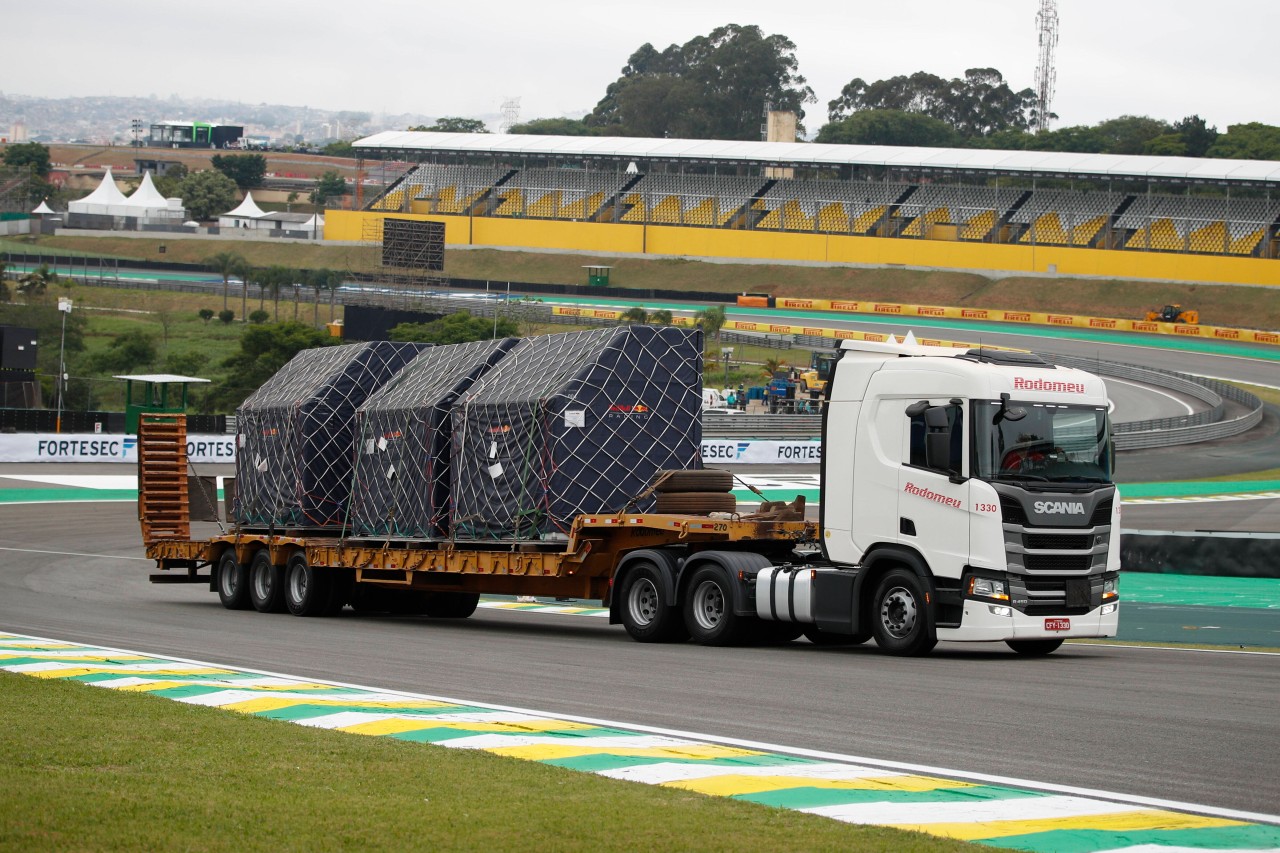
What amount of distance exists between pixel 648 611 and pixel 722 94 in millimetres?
180615

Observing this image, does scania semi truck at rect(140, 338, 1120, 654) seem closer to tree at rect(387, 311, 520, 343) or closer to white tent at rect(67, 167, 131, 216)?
tree at rect(387, 311, 520, 343)

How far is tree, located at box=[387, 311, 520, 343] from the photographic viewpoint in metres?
72.2

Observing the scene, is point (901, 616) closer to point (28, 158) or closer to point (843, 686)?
point (843, 686)

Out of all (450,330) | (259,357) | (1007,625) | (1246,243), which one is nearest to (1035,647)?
(1007,625)

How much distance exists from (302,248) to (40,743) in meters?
119

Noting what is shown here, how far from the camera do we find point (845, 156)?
10762cm

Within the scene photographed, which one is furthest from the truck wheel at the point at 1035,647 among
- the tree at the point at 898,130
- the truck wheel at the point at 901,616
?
the tree at the point at 898,130

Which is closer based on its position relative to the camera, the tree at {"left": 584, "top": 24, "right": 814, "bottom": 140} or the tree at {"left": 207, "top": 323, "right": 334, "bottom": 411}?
the tree at {"left": 207, "top": 323, "right": 334, "bottom": 411}

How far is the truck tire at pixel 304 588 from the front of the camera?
871 inches

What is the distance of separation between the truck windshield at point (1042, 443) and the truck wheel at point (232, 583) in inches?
510

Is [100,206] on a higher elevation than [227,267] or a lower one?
higher

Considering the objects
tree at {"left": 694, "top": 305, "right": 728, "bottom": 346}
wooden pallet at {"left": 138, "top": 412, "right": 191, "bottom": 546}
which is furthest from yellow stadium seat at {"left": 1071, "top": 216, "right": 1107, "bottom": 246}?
wooden pallet at {"left": 138, "top": 412, "right": 191, "bottom": 546}

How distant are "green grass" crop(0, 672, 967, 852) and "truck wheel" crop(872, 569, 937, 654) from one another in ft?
22.7

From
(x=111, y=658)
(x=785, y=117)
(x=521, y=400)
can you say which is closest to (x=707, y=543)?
(x=521, y=400)
